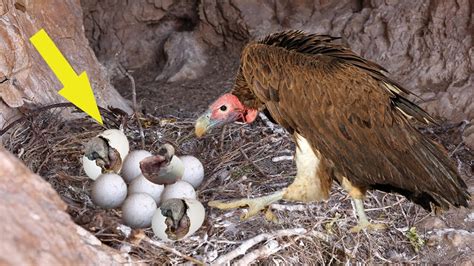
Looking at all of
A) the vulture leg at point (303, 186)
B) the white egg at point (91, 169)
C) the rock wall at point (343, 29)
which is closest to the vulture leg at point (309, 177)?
the vulture leg at point (303, 186)

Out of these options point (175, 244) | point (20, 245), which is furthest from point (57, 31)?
point (20, 245)

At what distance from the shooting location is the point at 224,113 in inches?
137

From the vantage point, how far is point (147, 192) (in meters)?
3.14

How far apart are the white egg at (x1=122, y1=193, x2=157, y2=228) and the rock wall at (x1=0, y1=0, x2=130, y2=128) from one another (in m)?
1.09

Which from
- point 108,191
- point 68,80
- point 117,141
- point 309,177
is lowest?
point 309,177

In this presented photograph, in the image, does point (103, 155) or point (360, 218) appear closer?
point (103, 155)

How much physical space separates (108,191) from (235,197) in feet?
2.25

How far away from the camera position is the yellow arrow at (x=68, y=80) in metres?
3.70

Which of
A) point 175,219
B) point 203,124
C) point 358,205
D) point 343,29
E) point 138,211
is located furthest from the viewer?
point 343,29

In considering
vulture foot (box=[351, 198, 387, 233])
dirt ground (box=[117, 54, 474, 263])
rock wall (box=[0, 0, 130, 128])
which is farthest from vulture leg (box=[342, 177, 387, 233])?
rock wall (box=[0, 0, 130, 128])

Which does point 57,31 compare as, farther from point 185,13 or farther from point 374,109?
point 374,109

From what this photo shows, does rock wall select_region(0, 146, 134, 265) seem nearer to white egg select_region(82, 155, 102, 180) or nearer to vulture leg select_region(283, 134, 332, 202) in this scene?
white egg select_region(82, 155, 102, 180)

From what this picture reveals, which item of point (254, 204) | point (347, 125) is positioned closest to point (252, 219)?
point (254, 204)

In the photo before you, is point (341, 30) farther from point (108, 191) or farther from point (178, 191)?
point (108, 191)
